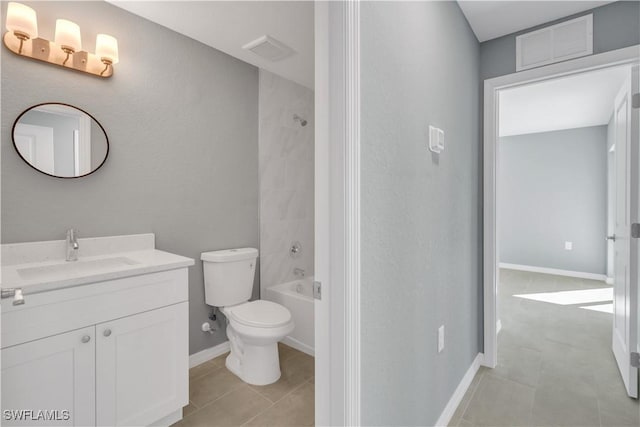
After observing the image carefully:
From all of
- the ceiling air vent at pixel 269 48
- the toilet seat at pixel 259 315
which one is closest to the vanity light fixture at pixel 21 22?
the ceiling air vent at pixel 269 48

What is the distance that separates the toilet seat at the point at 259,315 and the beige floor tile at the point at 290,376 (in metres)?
0.41

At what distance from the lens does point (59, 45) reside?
165cm

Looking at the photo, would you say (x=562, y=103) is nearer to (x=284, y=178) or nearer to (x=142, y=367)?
(x=284, y=178)

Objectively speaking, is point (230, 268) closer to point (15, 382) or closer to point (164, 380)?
point (164, 380)

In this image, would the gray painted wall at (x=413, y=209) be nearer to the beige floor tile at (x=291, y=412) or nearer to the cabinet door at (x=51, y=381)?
the beige floor tile at (x=291, y=412)

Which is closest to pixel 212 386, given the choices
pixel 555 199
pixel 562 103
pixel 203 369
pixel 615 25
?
pixel 203 369

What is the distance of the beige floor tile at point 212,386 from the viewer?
192 centimetres

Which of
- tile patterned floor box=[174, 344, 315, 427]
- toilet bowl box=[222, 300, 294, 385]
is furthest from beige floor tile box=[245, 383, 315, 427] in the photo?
toilet bowl box=[222, 300, 294, 385]

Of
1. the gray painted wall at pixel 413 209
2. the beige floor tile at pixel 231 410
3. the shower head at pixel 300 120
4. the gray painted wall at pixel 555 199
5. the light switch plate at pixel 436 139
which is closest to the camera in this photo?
the gray painted wall at pixel 413 209

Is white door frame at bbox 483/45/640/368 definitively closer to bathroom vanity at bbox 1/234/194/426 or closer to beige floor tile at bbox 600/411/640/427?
beige floor tile at bbox 600/411/640/427

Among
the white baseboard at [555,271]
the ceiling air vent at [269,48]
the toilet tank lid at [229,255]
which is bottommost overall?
the white baseboard at [555,271]

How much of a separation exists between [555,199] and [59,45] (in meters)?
6.40

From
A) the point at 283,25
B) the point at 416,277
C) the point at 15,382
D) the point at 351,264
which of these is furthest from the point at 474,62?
the point at 15,382

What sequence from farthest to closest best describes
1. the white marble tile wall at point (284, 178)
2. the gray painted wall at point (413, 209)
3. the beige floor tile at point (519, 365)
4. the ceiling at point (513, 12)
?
1. the white marble tile wall at point (284, 178)
2. the beige floor tile at point (519, 365)
3. the ceiling at point (513, 12)
4. the gray painted wall at point (413, 209)
